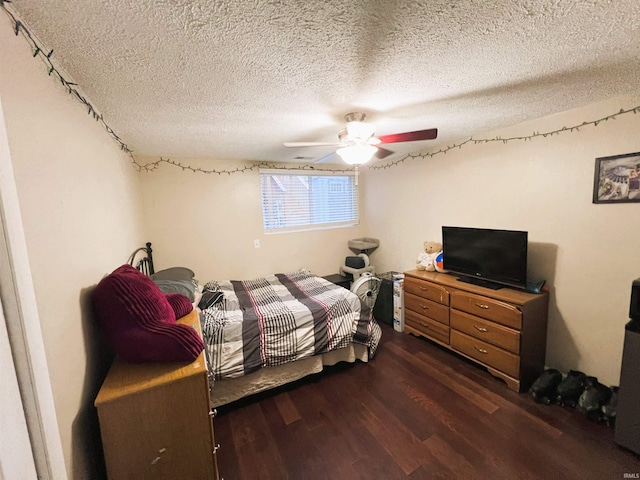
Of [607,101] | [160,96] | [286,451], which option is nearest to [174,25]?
[160,96]

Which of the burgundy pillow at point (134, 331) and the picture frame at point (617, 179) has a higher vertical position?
the picture frame at point (617, 179)

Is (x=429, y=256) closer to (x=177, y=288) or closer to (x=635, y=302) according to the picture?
(x=635, y=302)

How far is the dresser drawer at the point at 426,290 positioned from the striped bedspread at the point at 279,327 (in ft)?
2.14

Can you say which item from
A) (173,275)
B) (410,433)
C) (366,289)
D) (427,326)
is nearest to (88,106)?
(173,275)

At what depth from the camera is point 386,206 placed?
3.90 metres

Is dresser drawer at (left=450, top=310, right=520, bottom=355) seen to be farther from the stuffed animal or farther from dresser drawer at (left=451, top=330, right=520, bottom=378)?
the stuffed animal

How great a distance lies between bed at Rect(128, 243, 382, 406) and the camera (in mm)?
1961

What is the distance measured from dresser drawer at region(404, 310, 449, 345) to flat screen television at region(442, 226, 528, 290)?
57cm

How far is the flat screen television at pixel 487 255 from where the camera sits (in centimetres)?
220

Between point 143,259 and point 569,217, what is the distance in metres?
4.01

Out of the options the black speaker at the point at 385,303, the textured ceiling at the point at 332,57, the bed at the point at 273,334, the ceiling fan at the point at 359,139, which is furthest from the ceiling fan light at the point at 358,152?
the black speaker at the point at 385,303

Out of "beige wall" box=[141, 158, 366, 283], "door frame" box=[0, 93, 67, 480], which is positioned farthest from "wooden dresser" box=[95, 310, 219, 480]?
"beige wall" box=[141, 158, 366, 283]

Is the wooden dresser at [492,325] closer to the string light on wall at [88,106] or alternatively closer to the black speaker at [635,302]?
the black speaker at [635,302]

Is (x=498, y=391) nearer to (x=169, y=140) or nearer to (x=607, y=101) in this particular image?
(x=607, y=101)
